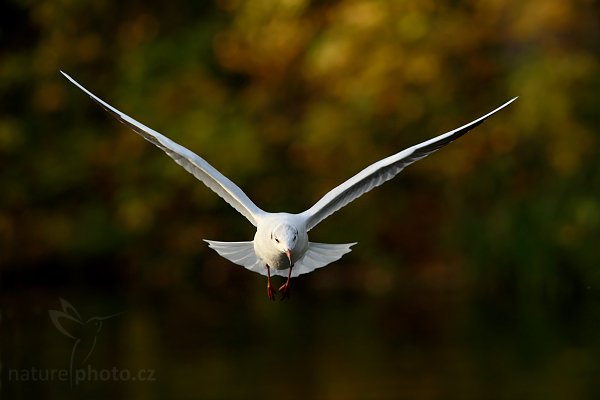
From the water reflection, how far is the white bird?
3318 mm

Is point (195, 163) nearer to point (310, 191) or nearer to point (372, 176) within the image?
point (372, 176)

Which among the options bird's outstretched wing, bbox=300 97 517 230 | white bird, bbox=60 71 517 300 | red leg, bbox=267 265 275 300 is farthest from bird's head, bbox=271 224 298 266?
bird's outstretched wing, bbox=300 97 517 230

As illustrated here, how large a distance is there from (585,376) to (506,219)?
490 cm

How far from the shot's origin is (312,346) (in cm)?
1408

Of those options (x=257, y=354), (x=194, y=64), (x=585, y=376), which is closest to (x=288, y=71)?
(x=194, y=64)

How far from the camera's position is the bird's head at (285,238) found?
7.70 metres

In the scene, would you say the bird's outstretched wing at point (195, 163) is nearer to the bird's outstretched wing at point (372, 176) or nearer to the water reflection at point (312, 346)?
the bird's outstretched wing at point (372, 176)

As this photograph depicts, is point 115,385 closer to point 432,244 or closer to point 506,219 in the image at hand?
point 506,219

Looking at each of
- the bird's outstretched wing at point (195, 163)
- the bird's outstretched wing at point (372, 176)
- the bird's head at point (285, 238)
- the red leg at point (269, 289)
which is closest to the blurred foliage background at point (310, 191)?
the bird's outstretched wing at point (195, 163)

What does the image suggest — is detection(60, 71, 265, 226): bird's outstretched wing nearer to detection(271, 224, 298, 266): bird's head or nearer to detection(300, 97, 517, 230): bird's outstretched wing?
detection(300, 97, 517, 230): bird's outstretched wing

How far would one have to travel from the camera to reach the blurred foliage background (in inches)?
533

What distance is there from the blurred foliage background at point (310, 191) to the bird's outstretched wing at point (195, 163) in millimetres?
3461

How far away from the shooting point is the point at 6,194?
20.5 m

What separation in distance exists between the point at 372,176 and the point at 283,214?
0.61 meters
